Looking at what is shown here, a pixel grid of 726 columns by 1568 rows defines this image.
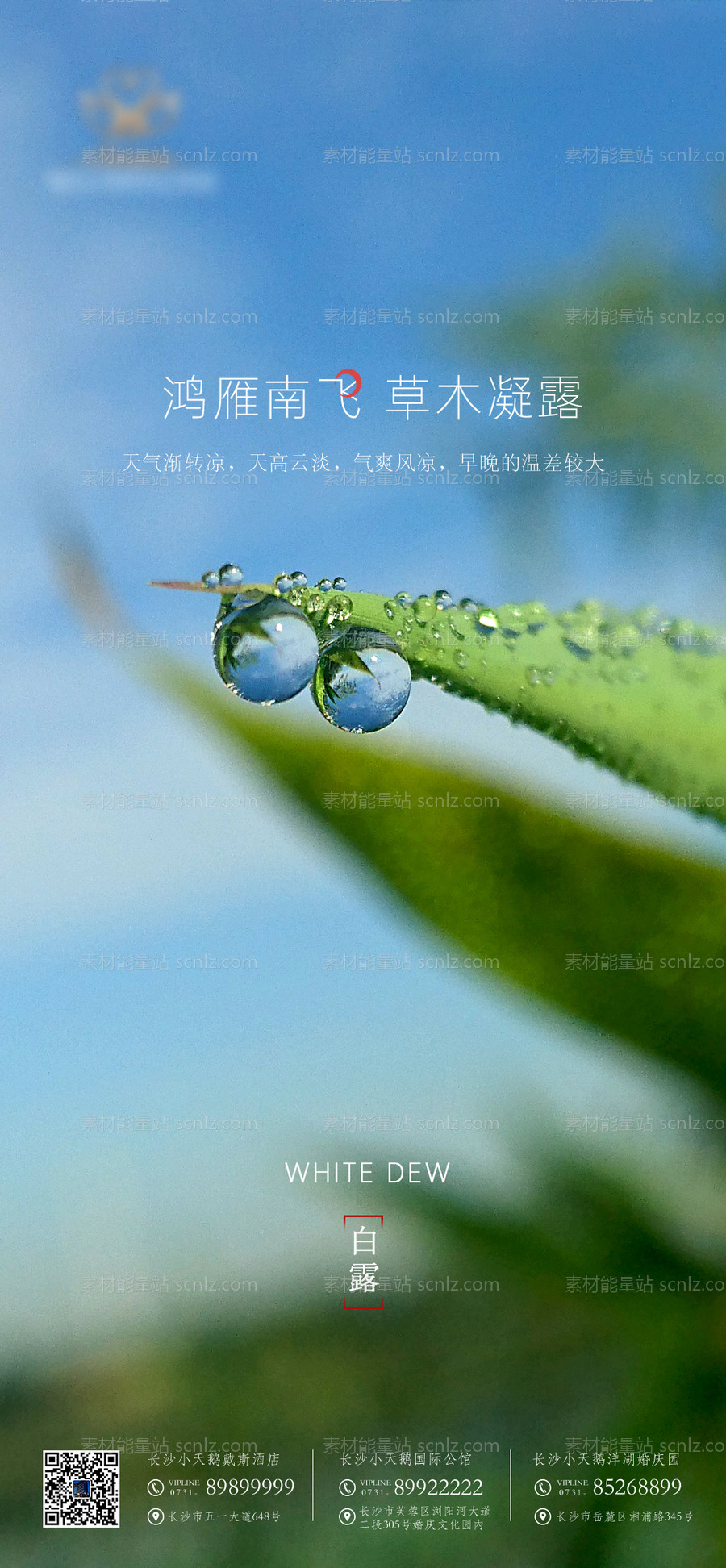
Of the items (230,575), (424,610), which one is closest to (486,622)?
(424,610)

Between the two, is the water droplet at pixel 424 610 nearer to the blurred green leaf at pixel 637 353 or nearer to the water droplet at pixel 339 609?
the water droplet at pixel 339 609

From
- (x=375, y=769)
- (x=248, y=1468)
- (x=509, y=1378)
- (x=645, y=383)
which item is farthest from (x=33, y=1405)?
(x=645, y=383)

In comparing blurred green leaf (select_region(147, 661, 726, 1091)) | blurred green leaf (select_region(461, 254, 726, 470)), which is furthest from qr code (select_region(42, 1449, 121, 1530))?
blurred green leaf (select_region(461, 254, 726, 470))

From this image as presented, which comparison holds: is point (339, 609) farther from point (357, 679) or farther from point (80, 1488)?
point (80, 1488)

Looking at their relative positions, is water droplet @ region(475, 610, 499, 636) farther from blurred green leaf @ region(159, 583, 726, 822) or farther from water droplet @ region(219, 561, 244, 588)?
water droplet @ region(219, 561, 244, 588)

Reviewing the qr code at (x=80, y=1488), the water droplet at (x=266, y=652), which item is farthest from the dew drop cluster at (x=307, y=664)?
the qr code at (x=80, y=1488)

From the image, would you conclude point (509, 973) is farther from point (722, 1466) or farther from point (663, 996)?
point (722, 1466)
